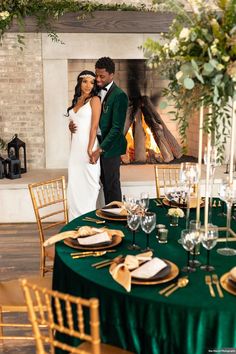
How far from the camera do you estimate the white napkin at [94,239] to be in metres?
2.44

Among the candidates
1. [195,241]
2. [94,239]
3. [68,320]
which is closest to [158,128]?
[94,239]

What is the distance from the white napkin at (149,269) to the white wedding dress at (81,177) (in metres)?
2.31

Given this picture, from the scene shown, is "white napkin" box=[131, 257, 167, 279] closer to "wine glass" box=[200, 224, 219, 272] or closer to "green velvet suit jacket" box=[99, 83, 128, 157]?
"wine glass" box=[200, 224, 219, 272]

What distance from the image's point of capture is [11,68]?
5484mm

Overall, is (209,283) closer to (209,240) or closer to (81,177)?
(209,240)

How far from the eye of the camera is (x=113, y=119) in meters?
4.45

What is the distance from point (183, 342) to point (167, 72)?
1.22 m

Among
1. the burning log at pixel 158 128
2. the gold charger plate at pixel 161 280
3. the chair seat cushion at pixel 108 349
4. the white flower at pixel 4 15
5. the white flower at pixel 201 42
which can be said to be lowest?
the chair seat cushion at pixel 108 349

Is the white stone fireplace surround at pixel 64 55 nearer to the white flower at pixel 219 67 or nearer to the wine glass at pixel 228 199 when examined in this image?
the wine glass at pixel 228 199

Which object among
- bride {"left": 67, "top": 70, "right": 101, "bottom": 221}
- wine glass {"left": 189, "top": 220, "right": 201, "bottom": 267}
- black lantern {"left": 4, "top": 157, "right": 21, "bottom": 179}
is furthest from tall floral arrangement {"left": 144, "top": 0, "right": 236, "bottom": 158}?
black lantern {"left": 4, "top": 157, "right": 21, "bottom": 179}

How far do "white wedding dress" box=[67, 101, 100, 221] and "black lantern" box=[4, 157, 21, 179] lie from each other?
1029 mm

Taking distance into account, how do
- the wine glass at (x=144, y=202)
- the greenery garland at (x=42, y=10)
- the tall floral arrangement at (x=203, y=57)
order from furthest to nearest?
the greenery garland at (x=42, y=10) → the wine glass at (x=144, y=202) → the tall floral arrangement at (x=203, y=57)

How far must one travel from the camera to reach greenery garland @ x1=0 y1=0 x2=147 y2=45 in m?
4.77

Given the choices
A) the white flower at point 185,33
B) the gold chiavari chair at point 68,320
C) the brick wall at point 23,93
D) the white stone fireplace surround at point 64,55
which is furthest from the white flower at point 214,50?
the brick wall at point 23,93
